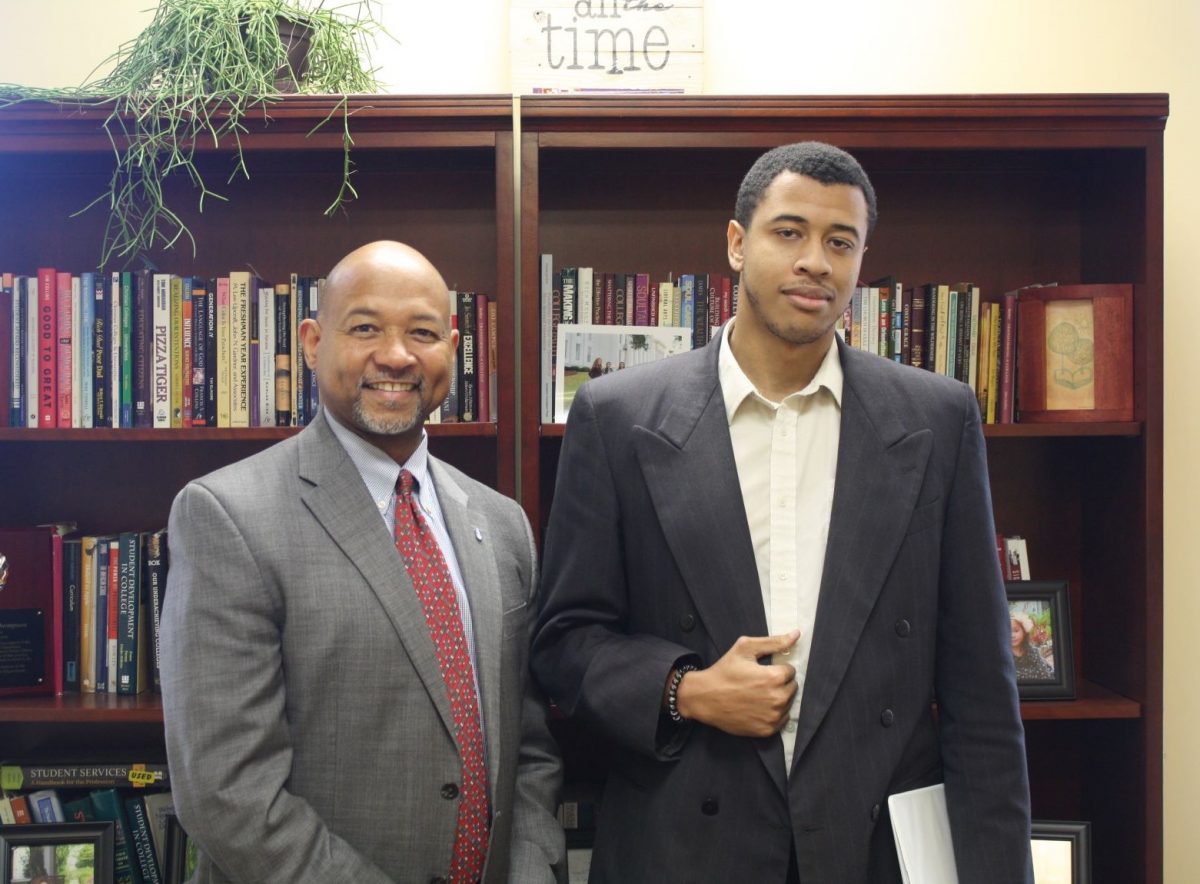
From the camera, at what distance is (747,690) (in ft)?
4.39

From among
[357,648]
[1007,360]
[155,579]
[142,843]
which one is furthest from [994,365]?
[142,843]

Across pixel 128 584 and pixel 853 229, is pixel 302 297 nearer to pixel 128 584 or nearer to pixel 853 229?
pixel 128 584

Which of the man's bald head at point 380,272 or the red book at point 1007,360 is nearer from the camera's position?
the man's bald head at point 380,272

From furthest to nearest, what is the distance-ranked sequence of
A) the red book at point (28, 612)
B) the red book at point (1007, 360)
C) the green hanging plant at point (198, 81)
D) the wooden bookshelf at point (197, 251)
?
the wooden bookshelf at point (197, 251), the red book at point (1007, 360), the red book at point (28, 612), the green hanging plant at point (198, 81)

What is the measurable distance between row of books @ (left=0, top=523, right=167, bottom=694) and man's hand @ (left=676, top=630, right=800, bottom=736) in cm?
114

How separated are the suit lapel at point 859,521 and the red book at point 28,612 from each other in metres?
1.41

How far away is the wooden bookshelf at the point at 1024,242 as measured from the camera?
187cm

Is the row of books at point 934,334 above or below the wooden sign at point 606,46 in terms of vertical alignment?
below

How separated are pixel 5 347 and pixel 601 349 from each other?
1.11m

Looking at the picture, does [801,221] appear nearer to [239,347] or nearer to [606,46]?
[606,46]

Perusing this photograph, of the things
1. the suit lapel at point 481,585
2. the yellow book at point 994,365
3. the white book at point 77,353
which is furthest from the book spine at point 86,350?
the yellow book at point 994,365

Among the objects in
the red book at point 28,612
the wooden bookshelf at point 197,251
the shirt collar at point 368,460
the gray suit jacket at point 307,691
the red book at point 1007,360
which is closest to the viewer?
the gray suit jacket at point 307,691

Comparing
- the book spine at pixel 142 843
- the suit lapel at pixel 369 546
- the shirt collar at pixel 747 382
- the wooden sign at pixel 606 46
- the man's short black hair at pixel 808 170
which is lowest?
the book spine at pixel 142 843

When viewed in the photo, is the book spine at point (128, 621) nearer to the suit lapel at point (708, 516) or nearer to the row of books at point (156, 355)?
the row of books at point (156, 355)
